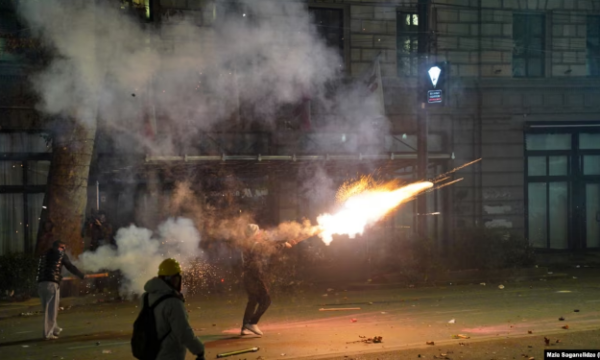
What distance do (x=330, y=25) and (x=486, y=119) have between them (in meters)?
5.66

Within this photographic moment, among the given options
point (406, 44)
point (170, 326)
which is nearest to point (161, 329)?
point (170, 326)

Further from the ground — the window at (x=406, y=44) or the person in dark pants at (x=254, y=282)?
the window at (x=406, y=44)

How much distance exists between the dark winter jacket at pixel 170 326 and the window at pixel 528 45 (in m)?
16.9

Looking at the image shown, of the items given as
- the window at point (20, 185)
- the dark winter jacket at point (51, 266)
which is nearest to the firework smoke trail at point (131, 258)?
the dark winter jacket at point (51, 266)

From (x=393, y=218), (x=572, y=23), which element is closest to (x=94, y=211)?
(x=393, y=218)

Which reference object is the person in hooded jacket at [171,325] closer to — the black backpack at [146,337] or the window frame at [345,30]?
the black backpack at [146,337]

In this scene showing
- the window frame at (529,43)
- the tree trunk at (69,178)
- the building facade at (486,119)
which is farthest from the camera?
the window frame at (529,43)

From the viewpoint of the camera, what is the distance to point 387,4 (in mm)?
17891

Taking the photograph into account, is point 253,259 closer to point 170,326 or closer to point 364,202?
point 170,326

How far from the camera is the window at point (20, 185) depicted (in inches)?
598

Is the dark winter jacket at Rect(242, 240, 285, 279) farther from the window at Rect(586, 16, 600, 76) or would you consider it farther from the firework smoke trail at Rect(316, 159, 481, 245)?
the window at Rect(586, 16, 600, 76)

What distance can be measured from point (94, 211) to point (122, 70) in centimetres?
407

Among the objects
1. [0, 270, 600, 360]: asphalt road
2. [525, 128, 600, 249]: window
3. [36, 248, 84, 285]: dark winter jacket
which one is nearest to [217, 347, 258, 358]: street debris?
[0, 270, 600, 360]: asphalt road

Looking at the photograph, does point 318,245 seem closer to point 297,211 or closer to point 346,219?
point 297,211
